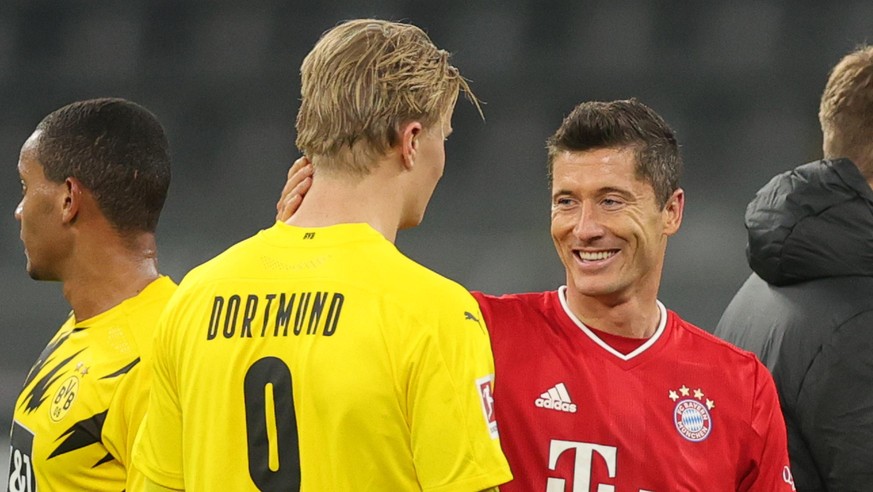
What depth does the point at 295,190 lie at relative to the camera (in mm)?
1725

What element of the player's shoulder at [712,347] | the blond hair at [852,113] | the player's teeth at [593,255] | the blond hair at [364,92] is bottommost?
the player's shoulder at [712,347]

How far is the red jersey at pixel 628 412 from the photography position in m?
1.94

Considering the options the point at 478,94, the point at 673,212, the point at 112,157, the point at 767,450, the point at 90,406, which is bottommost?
the point at 478,94

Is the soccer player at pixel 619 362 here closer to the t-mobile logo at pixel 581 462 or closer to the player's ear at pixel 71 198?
the t-mobile logo at pixel 581 462

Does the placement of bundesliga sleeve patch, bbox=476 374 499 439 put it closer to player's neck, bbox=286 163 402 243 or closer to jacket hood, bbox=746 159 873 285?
player's neck, bbox=286 163 402 243

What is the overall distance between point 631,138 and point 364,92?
75 cm

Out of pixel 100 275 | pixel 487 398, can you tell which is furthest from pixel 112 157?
pixel 487 398

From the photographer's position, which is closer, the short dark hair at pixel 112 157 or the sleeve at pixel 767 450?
the sleeve at pixel 767 450

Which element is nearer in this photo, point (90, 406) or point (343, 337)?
point (343, 337)

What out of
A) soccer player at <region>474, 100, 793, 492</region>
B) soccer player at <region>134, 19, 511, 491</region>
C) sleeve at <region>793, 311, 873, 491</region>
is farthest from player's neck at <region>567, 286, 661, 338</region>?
soccer player at <region>134, 19, 511, 491</region>

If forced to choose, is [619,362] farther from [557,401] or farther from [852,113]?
[852,113]

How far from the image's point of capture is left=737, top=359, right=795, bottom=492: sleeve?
77.0 inches

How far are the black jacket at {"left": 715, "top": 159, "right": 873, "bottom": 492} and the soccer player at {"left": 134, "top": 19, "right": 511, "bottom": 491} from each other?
0.94 m

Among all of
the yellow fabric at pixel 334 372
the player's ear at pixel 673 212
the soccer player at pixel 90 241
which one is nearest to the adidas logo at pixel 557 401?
the player's ear at pixel 673 212
